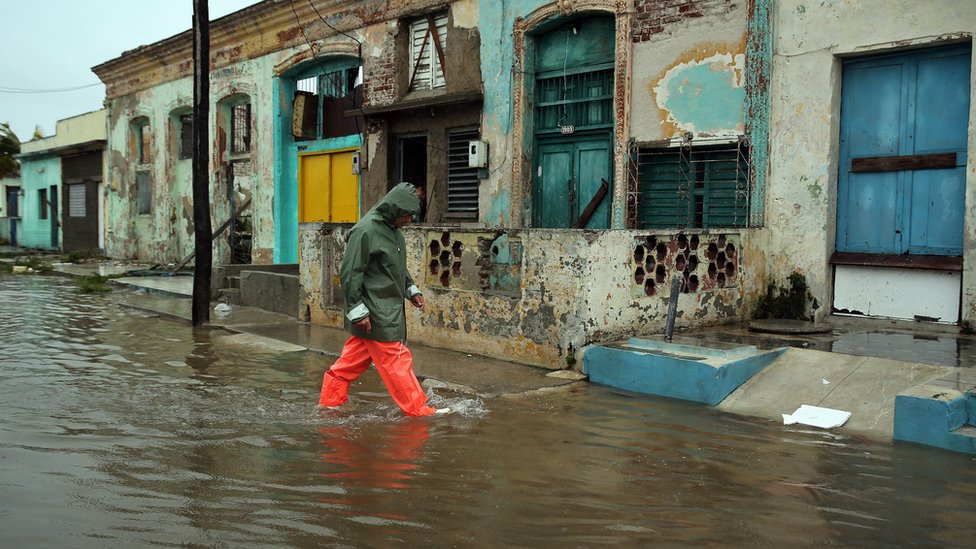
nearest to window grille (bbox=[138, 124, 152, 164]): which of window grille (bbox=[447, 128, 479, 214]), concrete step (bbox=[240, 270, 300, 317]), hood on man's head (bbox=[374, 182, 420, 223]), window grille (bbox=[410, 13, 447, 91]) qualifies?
concrete step (bbox=[240, 270, 300, 317])

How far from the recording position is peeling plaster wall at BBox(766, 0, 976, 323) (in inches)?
345

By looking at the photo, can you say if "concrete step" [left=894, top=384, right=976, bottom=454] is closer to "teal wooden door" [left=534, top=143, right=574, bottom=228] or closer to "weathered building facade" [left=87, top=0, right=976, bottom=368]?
"weathered building facade" [left=87, top=0, right=976, bottom=368]

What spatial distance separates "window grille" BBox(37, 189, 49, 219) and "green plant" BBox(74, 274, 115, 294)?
1749 cm

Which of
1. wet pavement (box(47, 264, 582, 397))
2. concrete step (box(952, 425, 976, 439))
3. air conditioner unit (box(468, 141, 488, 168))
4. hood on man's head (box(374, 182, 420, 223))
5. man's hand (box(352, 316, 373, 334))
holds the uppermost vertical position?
air conditioner unit (box(468, 141, 488, 168))

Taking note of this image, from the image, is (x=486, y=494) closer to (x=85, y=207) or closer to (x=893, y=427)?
(x=893, y=427)

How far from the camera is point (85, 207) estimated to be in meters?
28.8

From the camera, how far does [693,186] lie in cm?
1069

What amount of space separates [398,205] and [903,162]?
5.70 metres

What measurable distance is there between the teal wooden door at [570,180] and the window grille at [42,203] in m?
26.5

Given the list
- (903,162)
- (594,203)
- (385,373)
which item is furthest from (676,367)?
(594,203)

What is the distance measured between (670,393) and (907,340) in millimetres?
2609

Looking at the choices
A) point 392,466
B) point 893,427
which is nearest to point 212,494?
point 392,466

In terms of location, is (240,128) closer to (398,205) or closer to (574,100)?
(574,100)

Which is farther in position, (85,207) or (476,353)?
(85,207)
